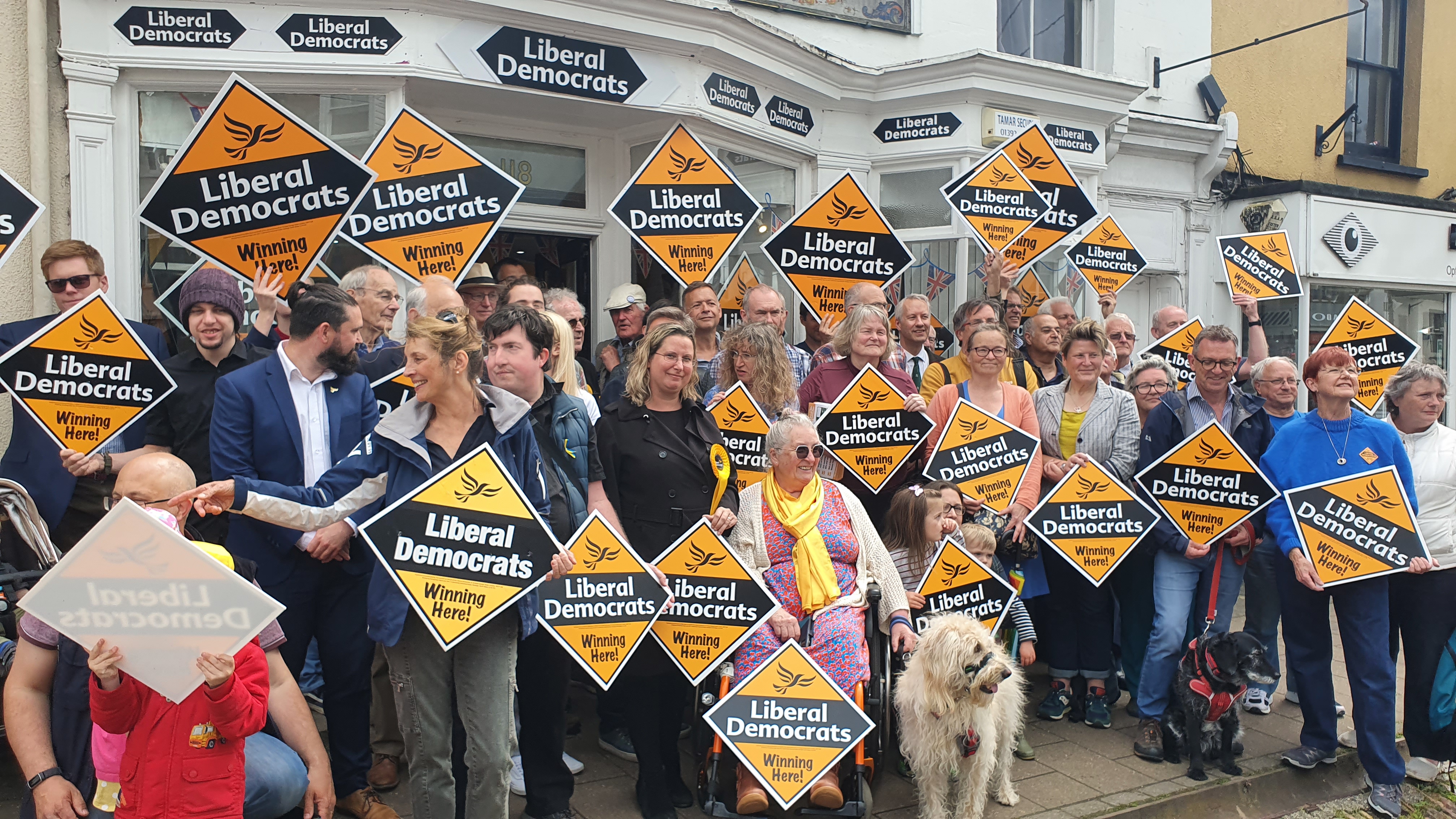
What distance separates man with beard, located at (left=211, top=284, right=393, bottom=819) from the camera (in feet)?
13.4

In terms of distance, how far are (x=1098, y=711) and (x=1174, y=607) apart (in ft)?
2.32

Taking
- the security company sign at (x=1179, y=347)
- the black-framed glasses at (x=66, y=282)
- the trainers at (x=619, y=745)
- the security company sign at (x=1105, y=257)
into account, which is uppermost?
the security company sign at (x=1105, y=257)

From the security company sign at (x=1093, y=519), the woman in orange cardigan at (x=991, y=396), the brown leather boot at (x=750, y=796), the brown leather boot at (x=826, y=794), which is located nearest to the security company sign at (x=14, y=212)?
the brown leather boot at (x=750, y=796)

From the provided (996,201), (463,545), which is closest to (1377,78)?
(996,201)

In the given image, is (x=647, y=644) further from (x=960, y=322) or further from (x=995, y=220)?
(x=995, y=220)

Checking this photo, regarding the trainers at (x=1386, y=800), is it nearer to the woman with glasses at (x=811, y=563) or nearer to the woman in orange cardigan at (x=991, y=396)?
the woman in orange cardigan at (x=991, y=396)

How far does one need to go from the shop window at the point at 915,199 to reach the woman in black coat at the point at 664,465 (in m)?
5.43

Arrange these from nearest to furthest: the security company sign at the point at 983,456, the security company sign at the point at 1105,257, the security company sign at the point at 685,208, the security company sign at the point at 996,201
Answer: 1. the security company sign at the point at 983,456
2. the security company sign at the point at 685,208
3. the security company sign at the point at 996,201
4. the security company sign at the point at 1105,257

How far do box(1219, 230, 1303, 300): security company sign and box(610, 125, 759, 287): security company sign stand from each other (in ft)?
14.0

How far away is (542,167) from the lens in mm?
8359

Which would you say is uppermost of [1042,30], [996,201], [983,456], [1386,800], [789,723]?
[1042,30]

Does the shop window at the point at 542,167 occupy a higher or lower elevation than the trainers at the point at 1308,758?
higher

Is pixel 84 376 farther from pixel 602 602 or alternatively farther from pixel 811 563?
pixel 811 563

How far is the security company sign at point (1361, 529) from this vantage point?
5.22 m
